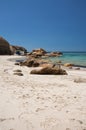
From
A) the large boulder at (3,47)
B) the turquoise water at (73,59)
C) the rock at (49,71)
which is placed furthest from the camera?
the large boulder at (3,47)

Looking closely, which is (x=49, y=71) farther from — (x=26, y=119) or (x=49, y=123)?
(x=49, y=123)

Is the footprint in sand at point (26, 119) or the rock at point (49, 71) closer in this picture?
the footprint in sand at point (26, 119)

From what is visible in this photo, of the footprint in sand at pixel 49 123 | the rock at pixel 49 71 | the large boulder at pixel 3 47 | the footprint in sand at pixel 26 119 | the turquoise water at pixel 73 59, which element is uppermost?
the large boulder at pixel 3 47

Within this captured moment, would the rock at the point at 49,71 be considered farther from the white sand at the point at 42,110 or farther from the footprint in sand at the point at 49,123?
the footprint in sand at the point at 49,123

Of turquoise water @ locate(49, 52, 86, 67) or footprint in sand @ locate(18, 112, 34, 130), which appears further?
turquoise water @ locate(49, 52, 86, 67)

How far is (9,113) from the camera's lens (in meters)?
3.78

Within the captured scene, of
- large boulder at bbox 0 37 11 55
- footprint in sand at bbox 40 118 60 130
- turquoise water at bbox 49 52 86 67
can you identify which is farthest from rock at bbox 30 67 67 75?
large boulder at bbox 0 37 11 55

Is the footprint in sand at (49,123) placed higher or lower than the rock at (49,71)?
lower

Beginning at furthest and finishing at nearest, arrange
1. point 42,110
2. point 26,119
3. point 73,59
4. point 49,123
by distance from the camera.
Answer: point 73,59, point 42,110, point 26,119, point 49,123

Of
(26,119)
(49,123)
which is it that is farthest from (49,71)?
(49,123)

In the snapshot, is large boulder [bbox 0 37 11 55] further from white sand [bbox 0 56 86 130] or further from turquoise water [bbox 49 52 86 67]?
white sand [bbox 0 56 86 130]

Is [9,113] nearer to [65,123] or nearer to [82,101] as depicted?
[65,123]

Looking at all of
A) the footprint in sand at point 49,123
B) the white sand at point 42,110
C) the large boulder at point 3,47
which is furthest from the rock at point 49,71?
the large boulder at point 3,47

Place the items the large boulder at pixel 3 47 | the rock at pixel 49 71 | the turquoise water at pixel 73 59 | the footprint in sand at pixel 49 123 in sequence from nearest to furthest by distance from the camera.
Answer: the footprint in sand at pixel 49 123
the rock at pixel 49 71
the turquoise water at pixel 73 59
the large boulder at pixel 3 47
